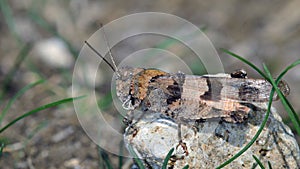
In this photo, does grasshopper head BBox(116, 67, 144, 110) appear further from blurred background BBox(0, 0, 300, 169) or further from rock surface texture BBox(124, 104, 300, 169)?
blurred background BBox(0, 0, 300, 169)

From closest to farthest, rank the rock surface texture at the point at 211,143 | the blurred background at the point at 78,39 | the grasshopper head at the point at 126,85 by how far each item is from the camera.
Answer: the rock surface texture at the point at 211,143 → the grasshopper head at the point at 126,85 → the blurred background at the point at 78,39

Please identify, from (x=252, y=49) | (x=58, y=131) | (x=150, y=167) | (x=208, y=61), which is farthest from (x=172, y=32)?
(x=150, y=167)

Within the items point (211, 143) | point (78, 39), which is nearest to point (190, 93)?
point (211, 143)

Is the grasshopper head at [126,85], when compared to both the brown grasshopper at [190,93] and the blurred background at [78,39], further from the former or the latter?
the blurred background at [78,39]

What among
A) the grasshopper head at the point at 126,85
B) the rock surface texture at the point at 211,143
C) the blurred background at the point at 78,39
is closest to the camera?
the rock surface texture at the point at 211,143

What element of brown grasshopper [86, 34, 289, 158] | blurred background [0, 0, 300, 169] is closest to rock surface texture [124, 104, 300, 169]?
brown grasshopper [86, 34, 289, 158]

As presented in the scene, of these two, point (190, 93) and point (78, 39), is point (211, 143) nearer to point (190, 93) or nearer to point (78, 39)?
point (190, 93)

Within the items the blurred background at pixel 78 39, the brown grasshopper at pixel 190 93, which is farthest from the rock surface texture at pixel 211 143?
the blurred background at pixel 78 39
